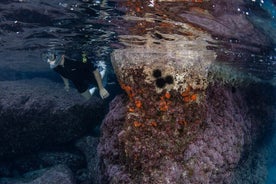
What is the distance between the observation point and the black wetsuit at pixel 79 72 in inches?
441

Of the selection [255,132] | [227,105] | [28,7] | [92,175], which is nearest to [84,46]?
[28,7]

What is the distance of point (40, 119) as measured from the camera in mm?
12453

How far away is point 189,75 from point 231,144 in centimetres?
272

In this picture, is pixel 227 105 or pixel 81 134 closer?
pixel 227 105

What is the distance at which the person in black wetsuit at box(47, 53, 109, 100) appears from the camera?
1095 centimetres

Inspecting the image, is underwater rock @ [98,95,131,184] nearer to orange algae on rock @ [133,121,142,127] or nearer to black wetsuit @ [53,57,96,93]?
orange algae on rock @ [133,121,142,127]

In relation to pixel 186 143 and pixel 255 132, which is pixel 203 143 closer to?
pixel 186 143

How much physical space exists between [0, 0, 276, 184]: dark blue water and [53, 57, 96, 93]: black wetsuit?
120 centimetres

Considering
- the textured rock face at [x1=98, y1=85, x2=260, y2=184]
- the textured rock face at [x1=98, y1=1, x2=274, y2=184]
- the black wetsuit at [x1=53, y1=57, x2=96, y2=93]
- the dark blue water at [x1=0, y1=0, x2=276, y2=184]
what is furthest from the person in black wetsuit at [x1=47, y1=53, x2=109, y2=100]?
the textured rock face at [x1=98, y1=85, x2=260, y2=184]

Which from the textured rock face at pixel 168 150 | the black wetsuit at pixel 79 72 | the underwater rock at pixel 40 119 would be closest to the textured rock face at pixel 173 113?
the textured rock face at pixel 168 150

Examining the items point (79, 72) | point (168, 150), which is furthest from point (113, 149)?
point (79, 72)

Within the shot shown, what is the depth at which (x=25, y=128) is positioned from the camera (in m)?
12.5

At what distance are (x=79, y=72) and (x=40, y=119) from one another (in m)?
2.92

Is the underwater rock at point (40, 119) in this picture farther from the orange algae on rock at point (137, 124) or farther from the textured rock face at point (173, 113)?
the orange algae on rock at point (137, 124)
